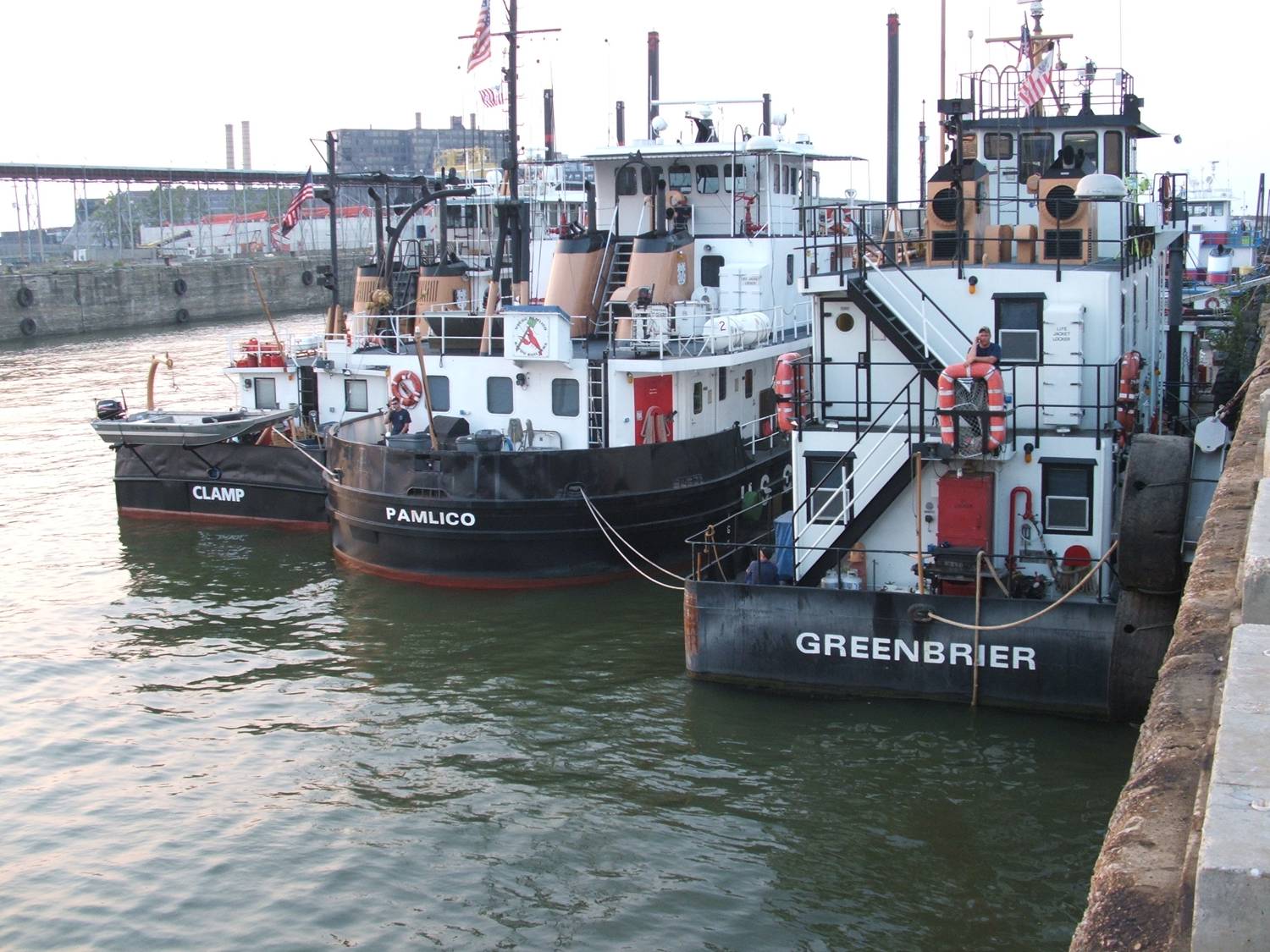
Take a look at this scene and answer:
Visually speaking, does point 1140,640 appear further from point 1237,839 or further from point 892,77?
point 892,77

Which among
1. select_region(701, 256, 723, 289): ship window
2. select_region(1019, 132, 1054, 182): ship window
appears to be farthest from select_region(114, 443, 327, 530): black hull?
select_region(1019, 132, 1054, 182): ship window

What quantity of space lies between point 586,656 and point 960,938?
735 centimetres

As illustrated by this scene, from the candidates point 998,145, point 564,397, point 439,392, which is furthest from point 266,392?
point 998,145

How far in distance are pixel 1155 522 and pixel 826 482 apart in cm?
403

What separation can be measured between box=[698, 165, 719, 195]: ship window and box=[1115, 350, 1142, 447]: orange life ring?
11.0 meters

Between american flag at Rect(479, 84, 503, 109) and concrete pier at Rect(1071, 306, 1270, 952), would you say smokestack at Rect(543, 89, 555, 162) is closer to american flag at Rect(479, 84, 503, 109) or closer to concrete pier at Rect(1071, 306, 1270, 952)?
american flag at Rect(479, 84, 503, 109)

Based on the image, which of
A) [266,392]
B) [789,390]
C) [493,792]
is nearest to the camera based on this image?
[493,792]

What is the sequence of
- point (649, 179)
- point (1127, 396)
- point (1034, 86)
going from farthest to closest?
point (649, 179), point (1034, 86), point (1127, 396)

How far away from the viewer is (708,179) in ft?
79.9

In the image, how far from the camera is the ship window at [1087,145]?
1896 cm

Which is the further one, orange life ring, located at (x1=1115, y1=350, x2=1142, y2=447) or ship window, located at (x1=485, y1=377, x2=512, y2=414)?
ship window, located at (x1=485, y1=377, x2=512, y2=414)

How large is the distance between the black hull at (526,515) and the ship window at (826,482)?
4.38 meters

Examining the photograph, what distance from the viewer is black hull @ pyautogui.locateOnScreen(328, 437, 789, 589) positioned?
61.5ft

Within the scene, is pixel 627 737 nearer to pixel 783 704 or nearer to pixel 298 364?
pixel 783 704
